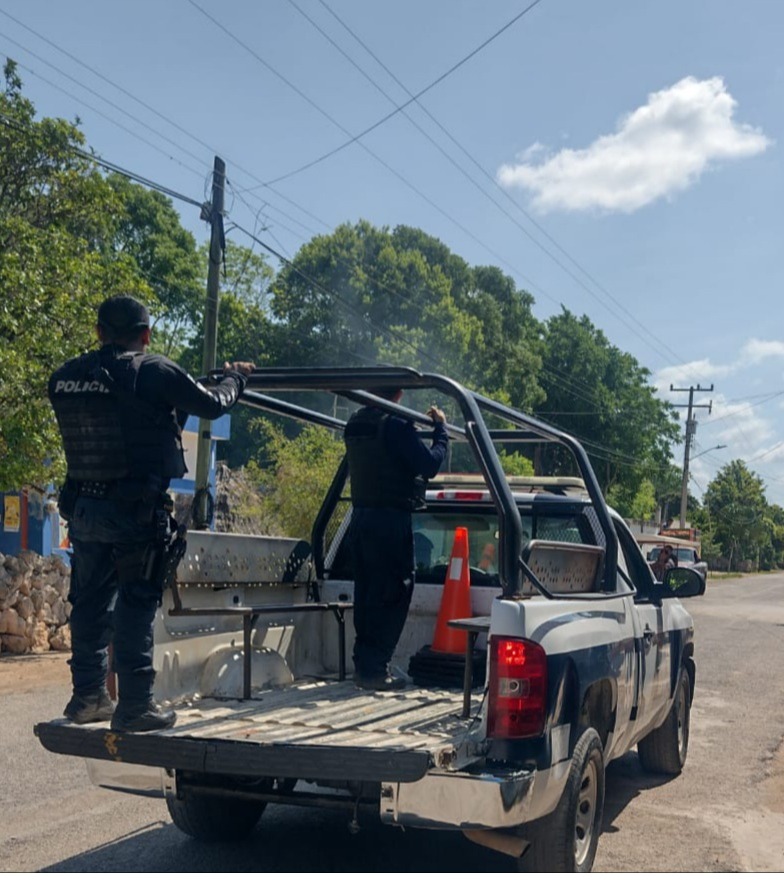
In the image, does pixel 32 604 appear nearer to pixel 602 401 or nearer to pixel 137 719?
pixel 137 719

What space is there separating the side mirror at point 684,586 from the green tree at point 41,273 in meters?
8.52

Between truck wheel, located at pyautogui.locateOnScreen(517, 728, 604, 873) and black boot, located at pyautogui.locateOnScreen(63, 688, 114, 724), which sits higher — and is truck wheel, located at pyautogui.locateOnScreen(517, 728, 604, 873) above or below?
below

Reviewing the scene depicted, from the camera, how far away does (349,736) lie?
14.4 feet

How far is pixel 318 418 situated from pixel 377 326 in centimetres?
3524

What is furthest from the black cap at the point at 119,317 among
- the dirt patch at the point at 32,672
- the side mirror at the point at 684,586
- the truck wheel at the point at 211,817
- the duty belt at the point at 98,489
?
the dirt patch at the point at 32,672

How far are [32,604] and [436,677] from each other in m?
9.29

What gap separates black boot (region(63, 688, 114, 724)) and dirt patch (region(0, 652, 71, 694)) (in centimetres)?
688

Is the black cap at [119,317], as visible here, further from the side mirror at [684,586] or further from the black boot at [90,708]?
the side mirror at [684,586]

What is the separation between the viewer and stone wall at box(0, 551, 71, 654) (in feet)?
44.1

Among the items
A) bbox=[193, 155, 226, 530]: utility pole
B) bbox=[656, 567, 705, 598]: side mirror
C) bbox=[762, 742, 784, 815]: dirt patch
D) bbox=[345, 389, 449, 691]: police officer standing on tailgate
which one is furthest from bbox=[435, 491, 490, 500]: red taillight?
bbox=[193, 155, 226, 530]: utility pole

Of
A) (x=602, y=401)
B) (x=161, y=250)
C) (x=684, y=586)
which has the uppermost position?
(x=161, y=250)

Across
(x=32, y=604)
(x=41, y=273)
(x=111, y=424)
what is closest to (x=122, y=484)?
(x=111, y=424)

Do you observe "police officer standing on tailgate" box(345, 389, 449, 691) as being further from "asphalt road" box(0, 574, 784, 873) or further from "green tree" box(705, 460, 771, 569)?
"green tree" box(705, 460, 771, 569)

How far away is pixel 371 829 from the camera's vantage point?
5.51m
